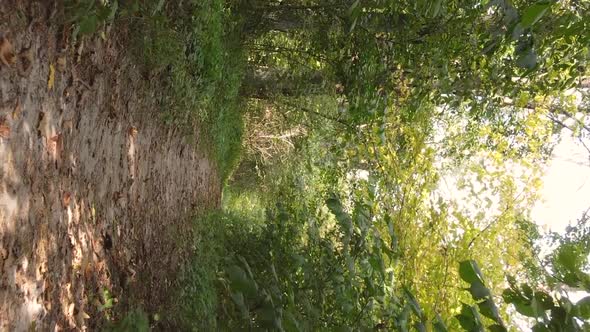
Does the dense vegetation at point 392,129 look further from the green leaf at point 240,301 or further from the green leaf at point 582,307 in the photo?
the green leaf at point 582,307

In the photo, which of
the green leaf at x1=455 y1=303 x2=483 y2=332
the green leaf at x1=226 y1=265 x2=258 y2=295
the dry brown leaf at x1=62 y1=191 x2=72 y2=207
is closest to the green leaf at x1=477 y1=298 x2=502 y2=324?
the green leaf at x1=455 y1=303 x2=483 y2=332

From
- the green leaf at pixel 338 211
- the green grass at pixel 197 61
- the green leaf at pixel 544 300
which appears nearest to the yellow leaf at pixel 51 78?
the green grass at pixel 197 61

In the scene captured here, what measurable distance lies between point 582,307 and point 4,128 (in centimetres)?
241

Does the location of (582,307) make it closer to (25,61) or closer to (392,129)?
(25,61)

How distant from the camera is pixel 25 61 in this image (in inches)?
102

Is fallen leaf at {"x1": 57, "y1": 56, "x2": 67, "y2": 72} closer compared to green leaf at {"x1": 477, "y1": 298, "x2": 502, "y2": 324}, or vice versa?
green leaf at {"x1": 477, "y1": 298, "x2": 502, "y2": 324}

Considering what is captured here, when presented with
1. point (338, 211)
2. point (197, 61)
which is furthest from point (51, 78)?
point (197, 61)

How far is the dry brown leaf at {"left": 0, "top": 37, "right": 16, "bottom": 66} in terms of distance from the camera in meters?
2.42

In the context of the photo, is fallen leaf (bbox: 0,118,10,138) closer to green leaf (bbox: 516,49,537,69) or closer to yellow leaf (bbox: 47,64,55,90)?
yellow leaf (bbox: 47,64,55,90)

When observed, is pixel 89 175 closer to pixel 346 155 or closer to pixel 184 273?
pixel 184 273

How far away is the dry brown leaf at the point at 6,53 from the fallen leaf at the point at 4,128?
0.26m

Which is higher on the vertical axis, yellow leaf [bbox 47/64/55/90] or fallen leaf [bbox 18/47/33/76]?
fallen leaf [bbox 18/47/33/76]

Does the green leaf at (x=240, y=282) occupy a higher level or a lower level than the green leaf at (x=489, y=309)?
lower

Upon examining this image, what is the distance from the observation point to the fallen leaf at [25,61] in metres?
A: 2.56
